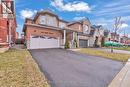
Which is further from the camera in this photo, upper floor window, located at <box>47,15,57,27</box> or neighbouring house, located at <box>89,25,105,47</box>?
neighbouring house, located at <box>89,25,105,47</box>

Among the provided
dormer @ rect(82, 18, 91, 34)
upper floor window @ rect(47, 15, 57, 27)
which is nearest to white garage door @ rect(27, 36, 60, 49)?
upper floor window @ rect(47, 15, 57, 27)

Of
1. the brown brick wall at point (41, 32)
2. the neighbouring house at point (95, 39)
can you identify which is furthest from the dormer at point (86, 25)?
the brown brick wall at point (41, 32)

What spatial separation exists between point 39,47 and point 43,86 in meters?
20.8

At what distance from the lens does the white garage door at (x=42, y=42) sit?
2566 cm

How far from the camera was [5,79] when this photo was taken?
274 inches

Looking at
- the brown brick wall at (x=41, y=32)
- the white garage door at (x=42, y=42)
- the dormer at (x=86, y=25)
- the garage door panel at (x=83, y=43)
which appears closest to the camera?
the brown brick wall at (x=41, y=32)

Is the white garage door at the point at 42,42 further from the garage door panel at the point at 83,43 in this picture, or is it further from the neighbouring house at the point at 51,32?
the garage door panel at the point at 83,43

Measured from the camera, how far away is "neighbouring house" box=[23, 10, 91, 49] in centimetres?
2606

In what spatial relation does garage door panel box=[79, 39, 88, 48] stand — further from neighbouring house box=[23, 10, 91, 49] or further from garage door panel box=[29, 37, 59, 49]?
garage door panel box=[29, 37, 59, 49]

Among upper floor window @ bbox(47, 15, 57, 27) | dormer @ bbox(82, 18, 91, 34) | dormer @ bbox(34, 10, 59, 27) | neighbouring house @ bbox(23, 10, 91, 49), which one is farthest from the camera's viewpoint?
dormer @ bbox(82, 18, 91, 34)

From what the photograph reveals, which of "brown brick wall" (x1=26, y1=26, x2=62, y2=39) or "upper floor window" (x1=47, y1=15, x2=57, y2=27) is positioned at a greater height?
"upper floor window" (x1=47, y1=15, x2=57, y2=27)

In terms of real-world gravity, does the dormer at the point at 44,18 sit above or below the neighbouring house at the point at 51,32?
above

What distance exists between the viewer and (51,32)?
Answer: 29.1 meters

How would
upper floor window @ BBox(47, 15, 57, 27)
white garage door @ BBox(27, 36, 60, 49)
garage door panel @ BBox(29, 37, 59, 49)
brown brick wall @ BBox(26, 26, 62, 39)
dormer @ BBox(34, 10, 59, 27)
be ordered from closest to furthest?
brown brick wall @ BBox(26, 26, 62, 39), white garage door @ BBox(27, 36, 60, 49), garage door panel @ BBox(29, 37, 59, 49), dormer @ BBox(34, 10, 59, 27), upper floor window @ BBox(47, 15, 57, 27)
